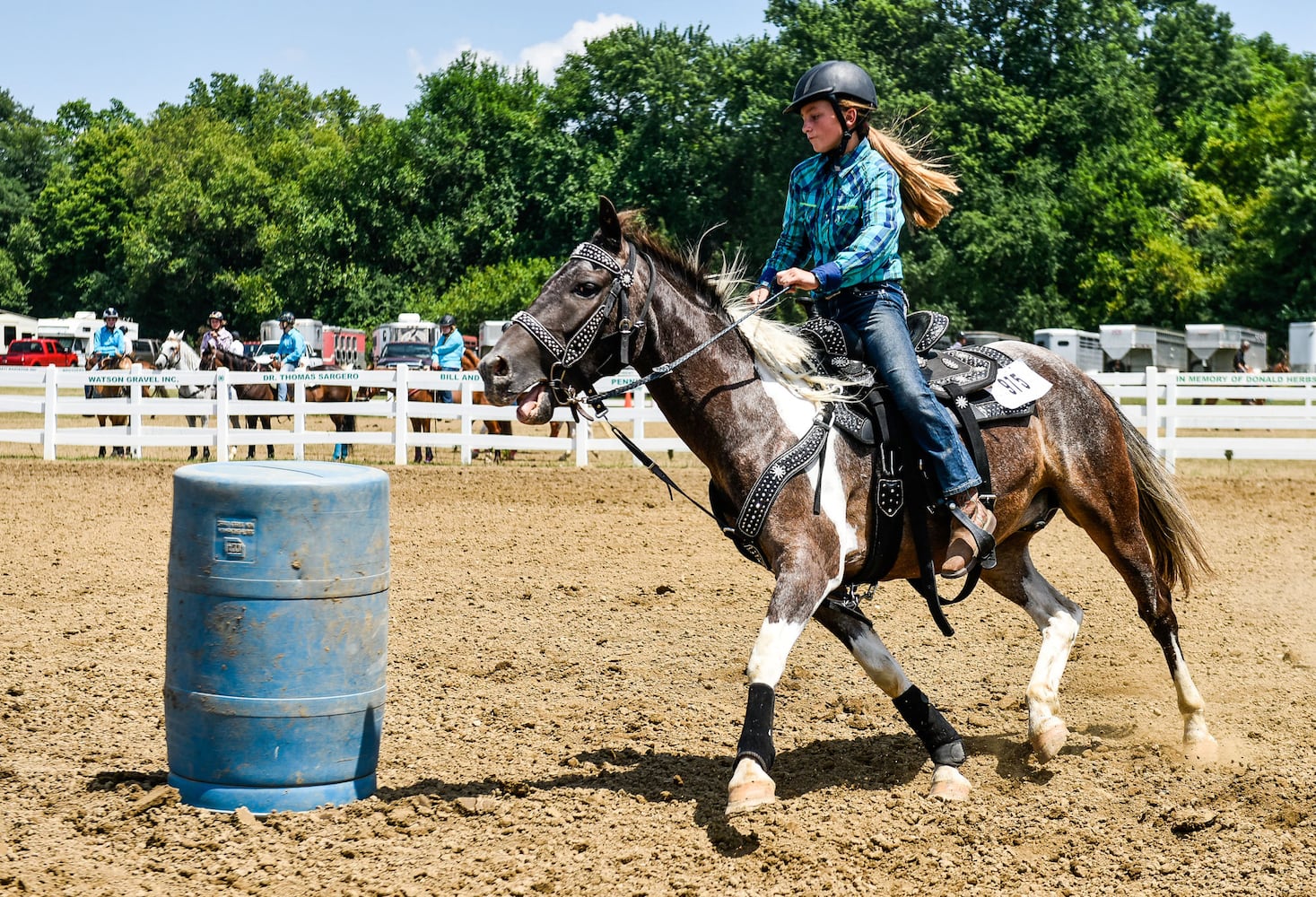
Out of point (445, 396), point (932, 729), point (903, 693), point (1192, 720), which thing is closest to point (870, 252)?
point (903, 693)

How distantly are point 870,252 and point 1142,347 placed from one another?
1536 inches

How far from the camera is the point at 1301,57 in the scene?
187ft

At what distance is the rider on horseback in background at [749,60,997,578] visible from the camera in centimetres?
471

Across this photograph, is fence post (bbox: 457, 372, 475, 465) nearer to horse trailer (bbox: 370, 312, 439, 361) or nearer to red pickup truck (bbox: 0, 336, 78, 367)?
horse trailer (bbox: 370, 312, 439, 361)

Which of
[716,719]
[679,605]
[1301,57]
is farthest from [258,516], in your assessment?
[1301,57]

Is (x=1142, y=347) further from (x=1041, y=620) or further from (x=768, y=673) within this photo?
(x=768, y=673)

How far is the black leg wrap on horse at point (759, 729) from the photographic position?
419 centimetres

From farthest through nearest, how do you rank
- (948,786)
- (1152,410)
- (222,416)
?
(222,416)
(1152,410)
(948,786)

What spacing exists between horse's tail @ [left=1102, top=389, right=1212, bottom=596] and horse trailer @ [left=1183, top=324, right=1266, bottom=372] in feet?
124

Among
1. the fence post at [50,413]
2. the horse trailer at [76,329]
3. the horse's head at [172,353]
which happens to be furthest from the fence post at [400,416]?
the horse trailer at [76,329]

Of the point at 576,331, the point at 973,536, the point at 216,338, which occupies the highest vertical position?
the point at 216,338

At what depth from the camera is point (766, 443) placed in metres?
4.59

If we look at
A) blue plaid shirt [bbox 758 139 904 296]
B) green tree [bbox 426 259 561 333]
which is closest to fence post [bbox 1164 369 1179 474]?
blue plaid shirt [bbox 758 139 904 296]

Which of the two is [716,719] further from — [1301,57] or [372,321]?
[1301,57]
